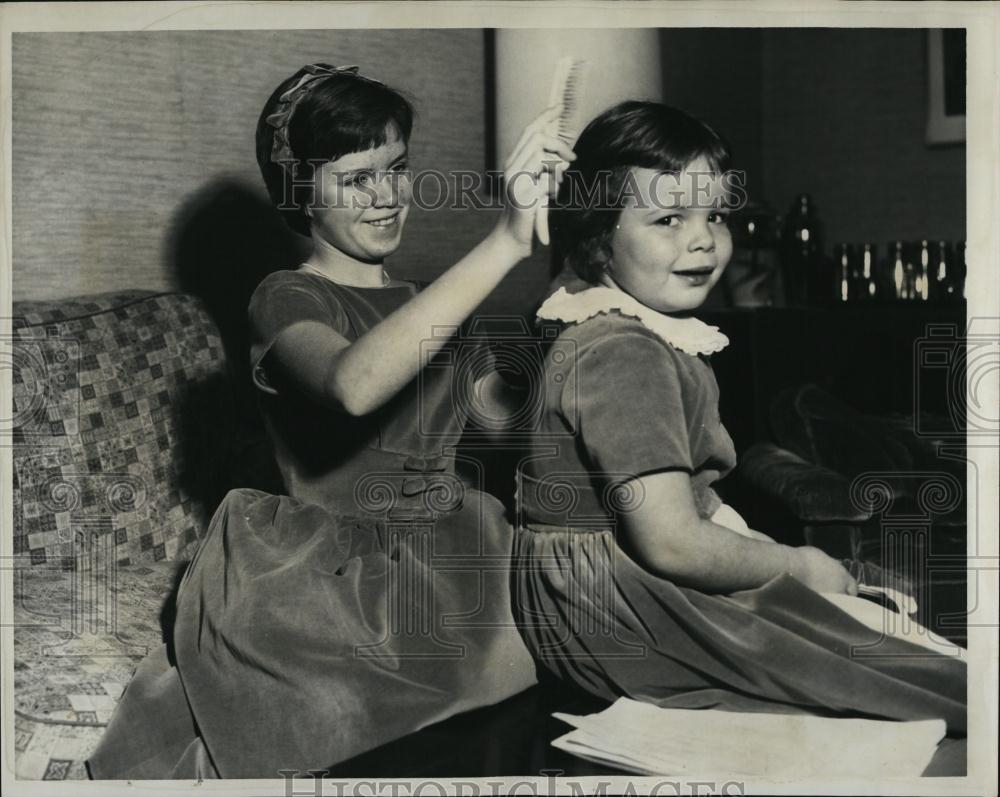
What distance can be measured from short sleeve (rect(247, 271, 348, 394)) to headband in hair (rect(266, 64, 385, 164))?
168mm

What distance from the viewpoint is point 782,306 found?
5.70 ft

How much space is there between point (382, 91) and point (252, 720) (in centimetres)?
82

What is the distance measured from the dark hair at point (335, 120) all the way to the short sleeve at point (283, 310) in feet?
0.31

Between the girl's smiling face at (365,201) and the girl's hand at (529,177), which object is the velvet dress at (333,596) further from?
the girl's hand at (529,177)

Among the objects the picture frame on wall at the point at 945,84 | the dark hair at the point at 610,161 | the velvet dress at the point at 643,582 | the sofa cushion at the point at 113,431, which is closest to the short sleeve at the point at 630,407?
the velvet dress at the point at 643,582

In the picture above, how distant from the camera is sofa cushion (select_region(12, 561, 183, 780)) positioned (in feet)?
4.41

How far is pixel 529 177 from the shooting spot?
1.36m

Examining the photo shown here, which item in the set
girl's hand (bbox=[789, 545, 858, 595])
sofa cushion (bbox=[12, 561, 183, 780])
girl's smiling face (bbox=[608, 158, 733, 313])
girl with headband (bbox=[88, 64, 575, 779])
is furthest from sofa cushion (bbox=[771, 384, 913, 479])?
sofa cushion (bbox=[12, 561, 183, 780])

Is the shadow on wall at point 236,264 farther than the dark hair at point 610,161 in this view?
Yes

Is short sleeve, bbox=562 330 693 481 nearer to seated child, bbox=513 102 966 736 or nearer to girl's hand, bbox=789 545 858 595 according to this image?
seated child, bbox=513 102 966 736

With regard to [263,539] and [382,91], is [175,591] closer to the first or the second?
[263,539]

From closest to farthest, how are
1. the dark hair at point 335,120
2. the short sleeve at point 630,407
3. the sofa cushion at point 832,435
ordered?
the short sleeve at point 630,407 → the dark hair at point 335,120 → the sofa cushion at point 832,435

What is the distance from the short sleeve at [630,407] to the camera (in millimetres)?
1282

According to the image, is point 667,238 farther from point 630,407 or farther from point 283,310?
point 283,310
